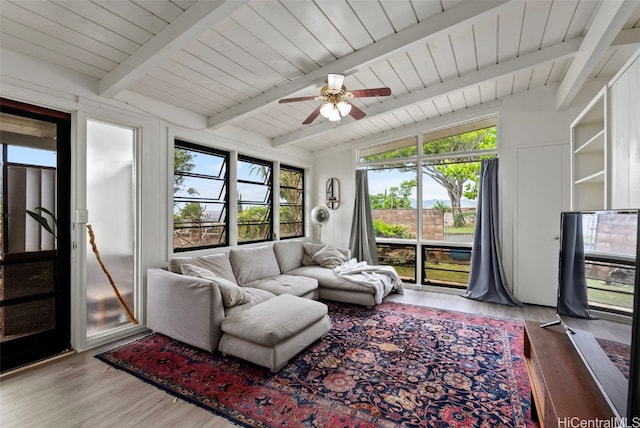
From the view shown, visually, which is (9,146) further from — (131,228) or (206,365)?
(206,365)

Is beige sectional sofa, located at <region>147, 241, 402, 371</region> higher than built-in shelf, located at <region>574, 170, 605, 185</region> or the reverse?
the reverse

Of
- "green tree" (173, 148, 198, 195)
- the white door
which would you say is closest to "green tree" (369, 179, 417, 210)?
the white door

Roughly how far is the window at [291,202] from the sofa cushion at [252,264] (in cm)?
111

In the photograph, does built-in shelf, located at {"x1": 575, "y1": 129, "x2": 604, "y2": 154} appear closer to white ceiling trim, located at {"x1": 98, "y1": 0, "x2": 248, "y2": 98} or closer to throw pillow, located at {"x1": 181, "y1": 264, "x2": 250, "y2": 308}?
white ceiling trim, located at {"x1": 98, "y1": 0, "x2": 248, "y2": 98}

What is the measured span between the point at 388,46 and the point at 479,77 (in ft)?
4.87

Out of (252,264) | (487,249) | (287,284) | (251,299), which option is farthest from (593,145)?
(252,264)

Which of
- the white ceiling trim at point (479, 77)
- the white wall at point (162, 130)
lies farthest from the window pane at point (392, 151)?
the white ceiling trim at point (479, 77)

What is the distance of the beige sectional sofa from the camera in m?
2.27

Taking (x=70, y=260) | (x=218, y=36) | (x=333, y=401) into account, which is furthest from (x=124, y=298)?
(x=218, y=36)

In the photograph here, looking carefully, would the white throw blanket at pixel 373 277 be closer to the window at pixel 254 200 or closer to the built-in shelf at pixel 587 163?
the window at pixel 254 200

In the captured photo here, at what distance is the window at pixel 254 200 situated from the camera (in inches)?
173

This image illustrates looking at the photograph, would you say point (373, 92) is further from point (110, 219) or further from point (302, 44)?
point (110, 219)

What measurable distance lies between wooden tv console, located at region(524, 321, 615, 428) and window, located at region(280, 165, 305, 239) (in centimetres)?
404

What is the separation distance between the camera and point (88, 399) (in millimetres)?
1919
